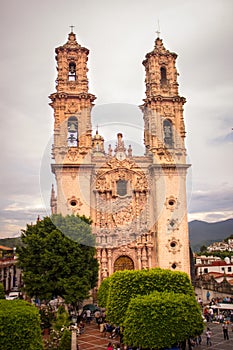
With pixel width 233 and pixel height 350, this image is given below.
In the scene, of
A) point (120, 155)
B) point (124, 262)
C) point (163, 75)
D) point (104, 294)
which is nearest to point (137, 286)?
point (104, 294)

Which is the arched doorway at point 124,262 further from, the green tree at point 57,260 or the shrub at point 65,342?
the shrub at point 65,342

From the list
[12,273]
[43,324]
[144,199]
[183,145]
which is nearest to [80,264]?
[43,324]

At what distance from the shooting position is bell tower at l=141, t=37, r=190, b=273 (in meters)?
33.7

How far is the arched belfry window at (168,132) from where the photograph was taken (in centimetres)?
3691

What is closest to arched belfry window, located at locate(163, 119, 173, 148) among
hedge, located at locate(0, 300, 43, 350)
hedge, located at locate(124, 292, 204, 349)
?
hedge, located at locate(124, 292, 204, 349)

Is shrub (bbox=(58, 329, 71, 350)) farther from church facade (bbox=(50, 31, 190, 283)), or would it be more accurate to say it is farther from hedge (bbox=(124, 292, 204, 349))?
church facade (bbox=(50, 31, 190, 283))

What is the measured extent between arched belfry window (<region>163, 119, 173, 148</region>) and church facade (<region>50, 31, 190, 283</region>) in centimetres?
10

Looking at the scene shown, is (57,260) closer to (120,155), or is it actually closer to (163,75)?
(120,155)

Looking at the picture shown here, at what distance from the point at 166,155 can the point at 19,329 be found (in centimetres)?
2403

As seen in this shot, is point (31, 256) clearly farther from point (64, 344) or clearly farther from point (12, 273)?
point (12, 273)

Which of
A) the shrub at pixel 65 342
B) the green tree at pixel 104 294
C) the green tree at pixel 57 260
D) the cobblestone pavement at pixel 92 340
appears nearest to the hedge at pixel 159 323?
the shrub at pixel 65 342

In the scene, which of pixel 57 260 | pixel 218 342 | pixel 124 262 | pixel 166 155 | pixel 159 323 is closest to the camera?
pixel 159 323

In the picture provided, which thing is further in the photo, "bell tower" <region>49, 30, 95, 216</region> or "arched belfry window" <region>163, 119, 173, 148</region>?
"arched belfry window" <region>163, 119, 173, 148</region>

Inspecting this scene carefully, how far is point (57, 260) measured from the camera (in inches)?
963
